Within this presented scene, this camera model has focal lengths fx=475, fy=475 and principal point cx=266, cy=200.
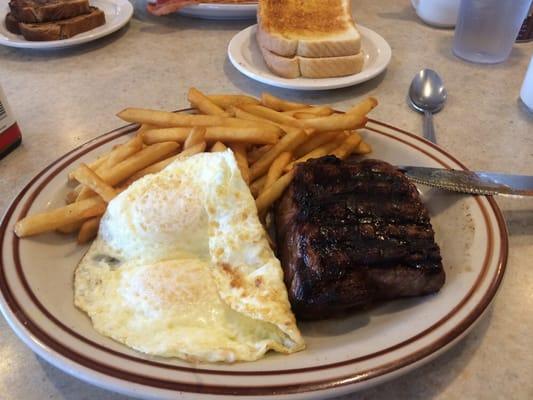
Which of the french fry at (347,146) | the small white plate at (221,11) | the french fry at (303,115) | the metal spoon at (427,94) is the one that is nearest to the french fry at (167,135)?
the french fry at (303,115)

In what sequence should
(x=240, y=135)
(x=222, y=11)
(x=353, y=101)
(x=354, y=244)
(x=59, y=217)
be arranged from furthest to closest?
(x=222, y=11) → (x=353, y=101) → (x=240, y=135) → (x=59, y=217) → (x=354, y=244)

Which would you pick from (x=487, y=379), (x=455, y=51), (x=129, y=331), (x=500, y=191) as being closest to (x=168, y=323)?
(x=129, y=331)

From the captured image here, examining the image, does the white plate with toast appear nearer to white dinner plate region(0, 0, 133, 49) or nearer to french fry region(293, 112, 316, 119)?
white dinner plate region(0, 0, 133, 49)

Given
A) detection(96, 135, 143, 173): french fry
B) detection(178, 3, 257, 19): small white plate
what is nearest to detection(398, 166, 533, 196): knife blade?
detection(96, 135, 143, 173): french fry

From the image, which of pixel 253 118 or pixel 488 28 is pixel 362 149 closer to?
pixel 253 118

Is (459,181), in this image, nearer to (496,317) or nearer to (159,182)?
(496,317)

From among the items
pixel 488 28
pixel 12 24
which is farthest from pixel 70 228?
pixel 488 28

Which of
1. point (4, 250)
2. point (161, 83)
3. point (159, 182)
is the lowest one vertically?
point (161, 83)
